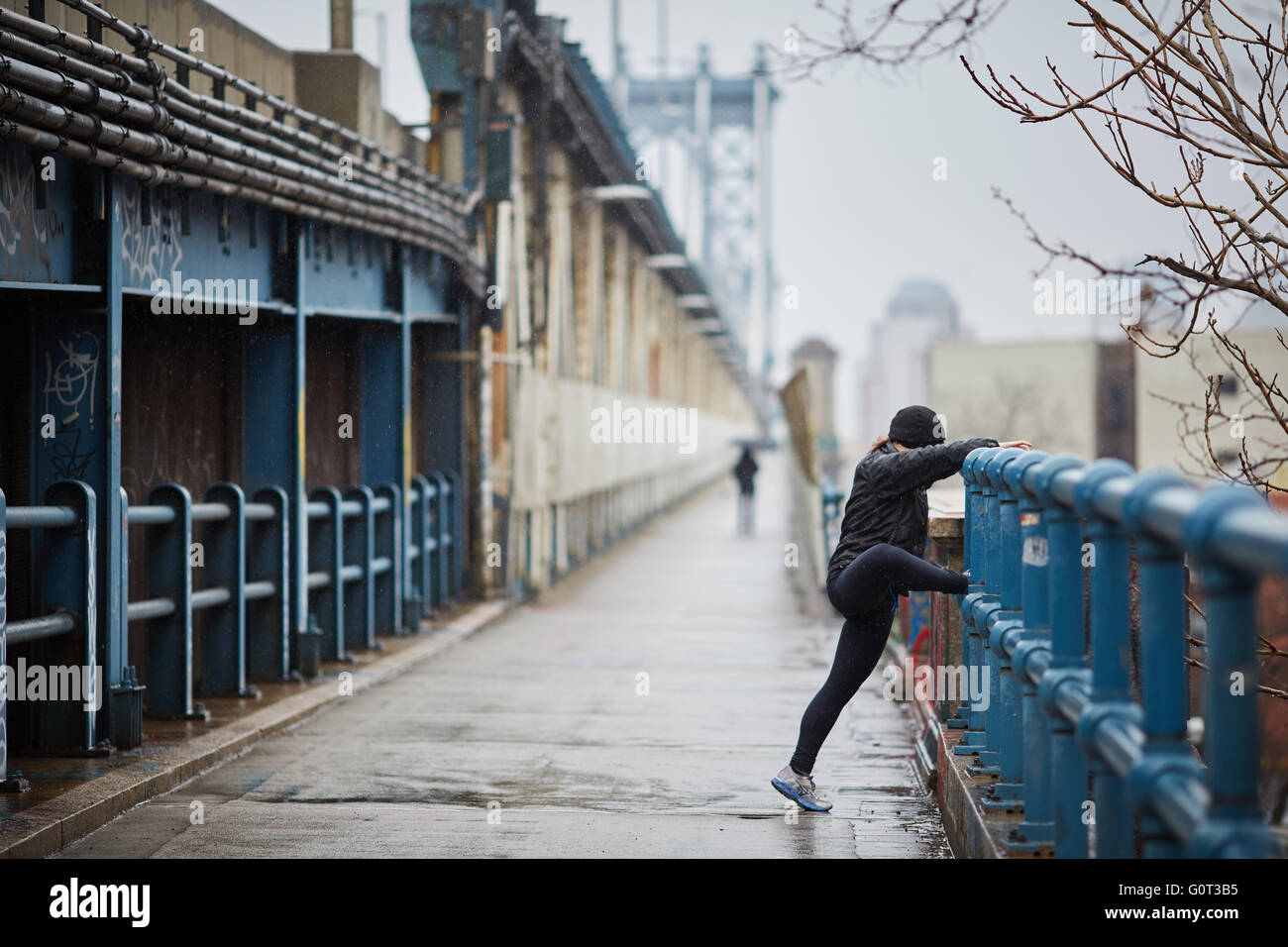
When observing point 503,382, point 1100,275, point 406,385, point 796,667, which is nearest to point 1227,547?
point 1100,275

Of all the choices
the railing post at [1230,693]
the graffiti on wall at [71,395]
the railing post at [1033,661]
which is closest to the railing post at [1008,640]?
the railing post at [1033,661]

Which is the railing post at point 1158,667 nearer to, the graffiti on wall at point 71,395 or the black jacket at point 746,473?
the graffiti on wall at point 71,395

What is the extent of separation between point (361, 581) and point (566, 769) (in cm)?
537

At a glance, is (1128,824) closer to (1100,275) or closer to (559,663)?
(1100,275)

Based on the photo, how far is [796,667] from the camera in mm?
12117

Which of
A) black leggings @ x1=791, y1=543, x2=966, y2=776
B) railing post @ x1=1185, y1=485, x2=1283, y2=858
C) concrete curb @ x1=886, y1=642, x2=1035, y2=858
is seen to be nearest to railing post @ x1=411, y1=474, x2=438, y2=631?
concrete curb @ x1=886, y1=642, x2=1035, y2=858

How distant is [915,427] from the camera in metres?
6.41

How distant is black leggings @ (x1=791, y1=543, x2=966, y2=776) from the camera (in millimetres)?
6246

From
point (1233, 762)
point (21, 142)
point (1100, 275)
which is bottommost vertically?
point (1233, 762)

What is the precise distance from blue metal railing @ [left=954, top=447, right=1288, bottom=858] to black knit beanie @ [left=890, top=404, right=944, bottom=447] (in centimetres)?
53

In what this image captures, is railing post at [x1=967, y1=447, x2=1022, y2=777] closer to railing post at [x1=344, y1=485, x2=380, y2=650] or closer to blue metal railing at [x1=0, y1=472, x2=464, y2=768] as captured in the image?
blue metal railing at [x1=0, y1=472, x2=464, y2=768]
